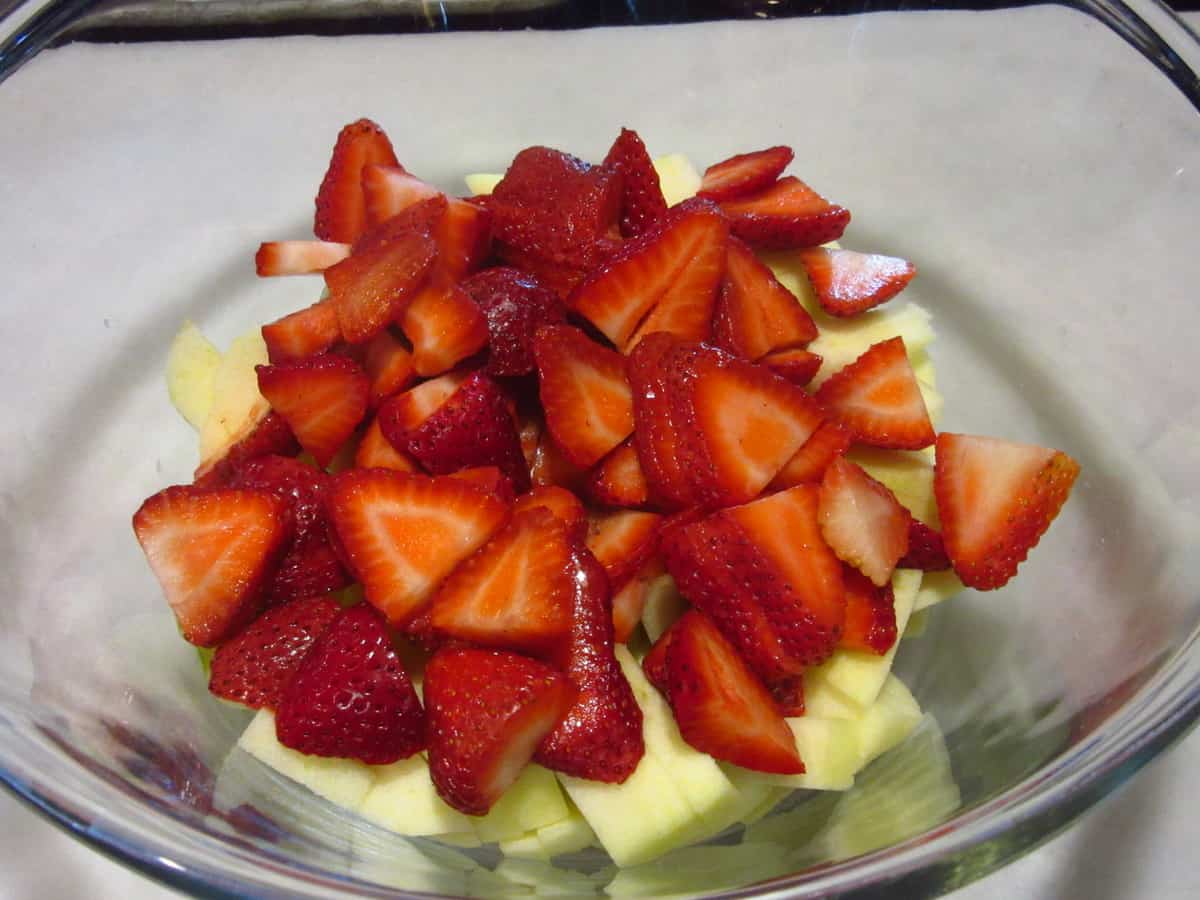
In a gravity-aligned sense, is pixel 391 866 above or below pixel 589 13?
below

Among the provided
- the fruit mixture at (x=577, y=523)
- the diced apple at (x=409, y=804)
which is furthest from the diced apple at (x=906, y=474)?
the diced apple at (x=409, y=804)

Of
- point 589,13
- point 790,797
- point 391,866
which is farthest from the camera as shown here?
point 589,13

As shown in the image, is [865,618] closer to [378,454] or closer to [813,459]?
[813,459]

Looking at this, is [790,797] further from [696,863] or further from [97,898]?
[97,898]

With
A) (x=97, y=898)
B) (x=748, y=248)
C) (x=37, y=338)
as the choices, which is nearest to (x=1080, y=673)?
(x=748, y=248)

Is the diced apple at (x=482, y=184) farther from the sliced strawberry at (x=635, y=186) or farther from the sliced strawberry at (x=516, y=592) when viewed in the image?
the sliced strawberry at (x=516, y=592)

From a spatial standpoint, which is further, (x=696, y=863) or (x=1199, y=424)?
(x=1199, y=424)
